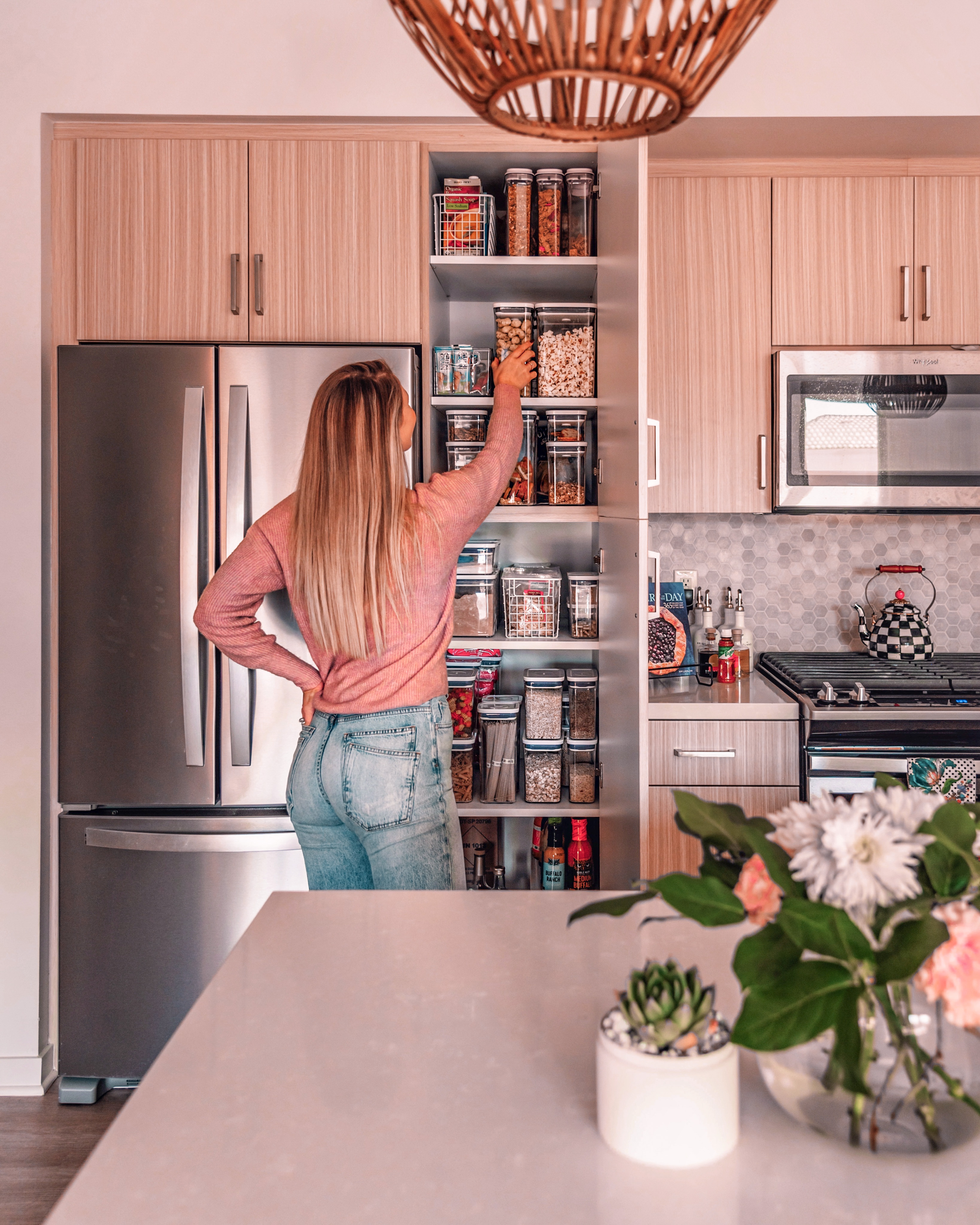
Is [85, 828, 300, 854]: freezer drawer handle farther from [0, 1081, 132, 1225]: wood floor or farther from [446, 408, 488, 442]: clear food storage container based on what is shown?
[446, 408, 488, 442]: clear food storage container

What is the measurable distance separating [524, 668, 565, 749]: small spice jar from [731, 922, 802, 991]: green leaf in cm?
182

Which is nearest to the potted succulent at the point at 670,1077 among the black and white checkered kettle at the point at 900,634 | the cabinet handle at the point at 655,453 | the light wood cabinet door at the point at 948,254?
the cabinet handle at the point at 655,453

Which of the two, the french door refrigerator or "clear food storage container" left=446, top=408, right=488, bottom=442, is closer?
the french door refrigerator

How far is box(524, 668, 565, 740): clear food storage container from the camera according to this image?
249 cm

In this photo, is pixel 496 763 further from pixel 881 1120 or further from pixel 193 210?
pixel 881 1120

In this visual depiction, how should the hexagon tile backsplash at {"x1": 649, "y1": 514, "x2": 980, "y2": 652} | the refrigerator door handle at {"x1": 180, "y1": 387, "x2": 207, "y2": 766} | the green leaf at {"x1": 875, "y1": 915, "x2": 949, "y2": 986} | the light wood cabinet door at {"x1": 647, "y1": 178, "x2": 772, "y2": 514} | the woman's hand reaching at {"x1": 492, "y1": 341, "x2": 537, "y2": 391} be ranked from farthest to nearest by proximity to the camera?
the hexagon tile backsplash at {"x1": 649, "y1": 514, "x2": 980, "y2": 652} → the light wood cabinet door at {"x1": 647, "y1": 178, "x2": 772, "y2": 514} → the refrigerator door handle at {"x1": 180, "y1": 387, "x2": 207, "y2": 766} → the woman's hand reaching at {"x1": 492, "y1": 341, "x2": 537, "y2": 391} → the green leaf at {"x1": 875, "y1": 915, "x2": 949, "y2": 986}

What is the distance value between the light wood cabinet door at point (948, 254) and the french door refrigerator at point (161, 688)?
1399 millimetres

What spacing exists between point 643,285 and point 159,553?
127 centimetres

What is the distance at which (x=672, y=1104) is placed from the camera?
688mm

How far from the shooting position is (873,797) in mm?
710

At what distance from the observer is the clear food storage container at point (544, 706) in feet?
8.16

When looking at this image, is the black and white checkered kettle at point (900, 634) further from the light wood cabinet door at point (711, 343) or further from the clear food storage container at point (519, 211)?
the clear food storage container at point (519, 211)

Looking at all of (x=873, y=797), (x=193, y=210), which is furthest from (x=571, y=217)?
(x=873, y=797)

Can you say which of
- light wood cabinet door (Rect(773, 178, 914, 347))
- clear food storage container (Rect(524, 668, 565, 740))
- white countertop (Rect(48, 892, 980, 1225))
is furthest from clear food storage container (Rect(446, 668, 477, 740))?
white countertop (Rect(48, 892, 980, 1225))
